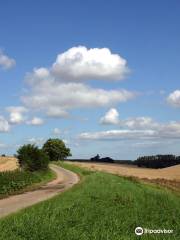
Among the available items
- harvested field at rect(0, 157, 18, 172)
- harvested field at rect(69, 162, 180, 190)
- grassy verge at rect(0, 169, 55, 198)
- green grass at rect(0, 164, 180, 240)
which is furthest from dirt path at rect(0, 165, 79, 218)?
harvested field at rect(0, 157, 18, 172)

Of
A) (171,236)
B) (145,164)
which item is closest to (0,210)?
(171,236)

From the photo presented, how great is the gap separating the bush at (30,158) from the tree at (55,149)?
399 ft

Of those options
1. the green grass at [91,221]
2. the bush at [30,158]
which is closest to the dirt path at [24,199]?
the green grass at [91,221]

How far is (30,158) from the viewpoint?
7125cm

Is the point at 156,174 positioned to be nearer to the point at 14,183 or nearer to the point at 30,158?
the point at 30,158

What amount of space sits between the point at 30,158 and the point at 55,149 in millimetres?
124742

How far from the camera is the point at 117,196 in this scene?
1262 inches

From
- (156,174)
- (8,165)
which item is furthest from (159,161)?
(8,165)

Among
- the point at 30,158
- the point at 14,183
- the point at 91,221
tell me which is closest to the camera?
the point at 91,221

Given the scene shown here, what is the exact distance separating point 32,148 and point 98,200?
43.7 metres

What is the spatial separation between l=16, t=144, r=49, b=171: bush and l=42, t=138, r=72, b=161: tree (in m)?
122

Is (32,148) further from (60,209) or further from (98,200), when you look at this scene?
(60,209)

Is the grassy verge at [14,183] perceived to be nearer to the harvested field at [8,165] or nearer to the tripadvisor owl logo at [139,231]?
the tripadvisor owl logo at [139,231]

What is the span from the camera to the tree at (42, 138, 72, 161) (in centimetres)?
19450
